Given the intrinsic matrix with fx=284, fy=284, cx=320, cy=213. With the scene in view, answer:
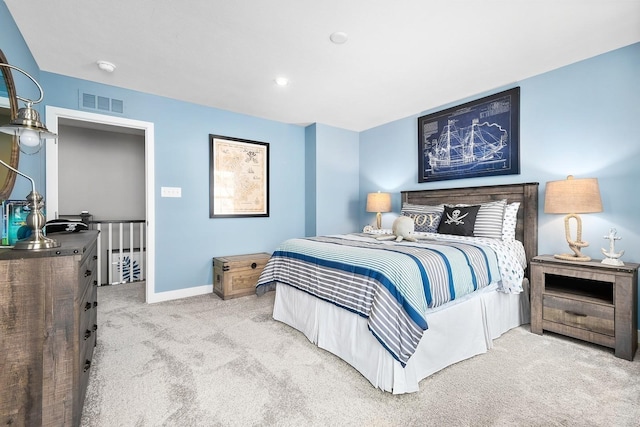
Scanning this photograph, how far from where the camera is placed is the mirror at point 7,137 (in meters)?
1.70

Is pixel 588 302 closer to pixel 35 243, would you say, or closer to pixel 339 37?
pixel 339 37

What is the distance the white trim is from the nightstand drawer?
4.08 meters

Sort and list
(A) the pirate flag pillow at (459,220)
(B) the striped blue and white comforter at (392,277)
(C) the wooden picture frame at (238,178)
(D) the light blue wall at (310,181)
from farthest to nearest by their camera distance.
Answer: (D) the light blue wall at (310,181), (C) the wooden picture frame at (238,178), (A) the pirate flag pillow at (459,220), (B) the striped blue and white comforter at (392,277)

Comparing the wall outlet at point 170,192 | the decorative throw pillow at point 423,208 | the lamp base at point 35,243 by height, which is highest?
the wall outlet at point 170,192

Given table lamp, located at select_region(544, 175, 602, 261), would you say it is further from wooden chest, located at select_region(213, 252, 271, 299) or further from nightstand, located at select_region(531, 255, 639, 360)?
wooden chest, located at select_region(213, 252, 271, 299)

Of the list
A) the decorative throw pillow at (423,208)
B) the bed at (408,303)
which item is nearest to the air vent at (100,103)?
the bed at (408,303)

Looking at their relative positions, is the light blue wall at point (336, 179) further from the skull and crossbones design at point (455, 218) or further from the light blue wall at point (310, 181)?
the skull and crossbones design at point (455, 218)

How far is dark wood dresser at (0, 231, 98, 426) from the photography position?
1173 millimetres

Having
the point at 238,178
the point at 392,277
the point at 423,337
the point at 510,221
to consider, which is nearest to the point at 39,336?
the point at 392,277

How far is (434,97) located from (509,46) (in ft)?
3.67

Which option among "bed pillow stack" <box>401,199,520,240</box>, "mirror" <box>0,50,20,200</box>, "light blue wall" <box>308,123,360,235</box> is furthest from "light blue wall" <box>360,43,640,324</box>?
"mirror" <box>0,50,20,200</box>

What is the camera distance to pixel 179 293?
11.7ft

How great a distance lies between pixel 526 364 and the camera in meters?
2.03

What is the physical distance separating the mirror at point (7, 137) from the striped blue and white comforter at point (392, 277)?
6.37 feet
